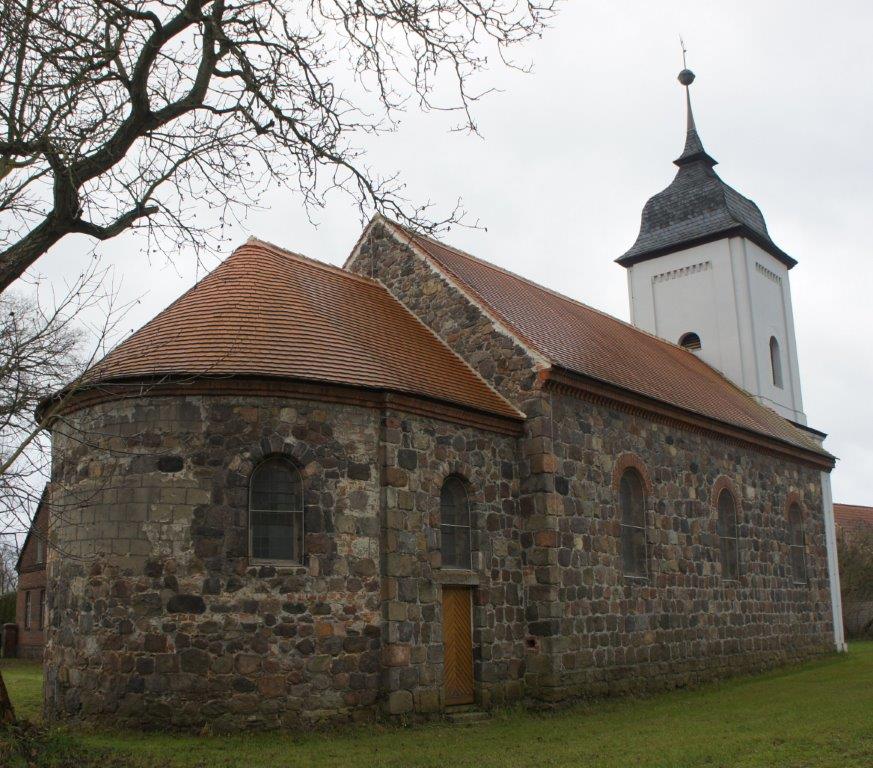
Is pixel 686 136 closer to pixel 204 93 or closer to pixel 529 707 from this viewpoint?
pixel 529 707

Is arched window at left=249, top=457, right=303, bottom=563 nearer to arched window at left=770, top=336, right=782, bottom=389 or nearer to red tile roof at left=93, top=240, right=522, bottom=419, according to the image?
red tile roof at left=93, top=240, right=522, bottom=419

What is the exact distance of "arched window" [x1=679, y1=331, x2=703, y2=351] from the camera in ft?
87.8

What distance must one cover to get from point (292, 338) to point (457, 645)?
4.96 meters

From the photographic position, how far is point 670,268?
2750cm

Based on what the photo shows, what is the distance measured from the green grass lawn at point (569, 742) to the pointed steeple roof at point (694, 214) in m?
14.9

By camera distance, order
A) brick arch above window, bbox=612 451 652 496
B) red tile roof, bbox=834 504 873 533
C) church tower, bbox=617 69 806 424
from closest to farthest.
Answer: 1. brick arch above window, bbox=612 451 652 496
2. church tower, bbox=617 69 806 424
3. red tile roof, bbox=834 504 873 533

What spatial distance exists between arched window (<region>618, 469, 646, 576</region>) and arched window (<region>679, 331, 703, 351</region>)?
33.4 ft

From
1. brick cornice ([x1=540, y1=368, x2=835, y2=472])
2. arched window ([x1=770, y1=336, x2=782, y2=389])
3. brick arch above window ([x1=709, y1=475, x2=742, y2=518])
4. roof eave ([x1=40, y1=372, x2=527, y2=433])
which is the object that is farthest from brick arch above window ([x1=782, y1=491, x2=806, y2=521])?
roof eave ([x1=40, y1=372, x2=527, y2=433])

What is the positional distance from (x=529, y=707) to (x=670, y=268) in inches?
636

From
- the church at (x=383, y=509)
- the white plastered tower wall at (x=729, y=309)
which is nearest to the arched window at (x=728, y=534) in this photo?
the church at (x=383, y=509)

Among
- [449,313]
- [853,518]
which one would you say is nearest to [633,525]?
[449,313]

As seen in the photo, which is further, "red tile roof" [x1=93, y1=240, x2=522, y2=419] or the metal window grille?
the metal window grille

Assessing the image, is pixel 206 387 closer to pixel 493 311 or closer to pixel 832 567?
pixel 493 311

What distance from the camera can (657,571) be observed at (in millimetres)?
17344
